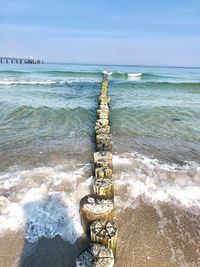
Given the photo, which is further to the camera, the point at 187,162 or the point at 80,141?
the point at 80,141

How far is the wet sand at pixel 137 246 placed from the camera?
12.6ft

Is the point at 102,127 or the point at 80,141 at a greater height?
the point at 102,127

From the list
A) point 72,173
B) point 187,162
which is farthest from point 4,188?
point 187,162

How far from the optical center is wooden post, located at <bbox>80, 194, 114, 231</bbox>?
11.6 ft

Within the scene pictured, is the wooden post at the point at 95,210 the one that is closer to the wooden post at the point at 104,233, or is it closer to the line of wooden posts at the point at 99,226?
the line of wooden posts at the point at 99,226

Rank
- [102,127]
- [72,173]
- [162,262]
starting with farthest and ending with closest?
[102,127]
[72,173]
[162,262]

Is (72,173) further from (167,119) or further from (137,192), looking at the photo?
(167,119)

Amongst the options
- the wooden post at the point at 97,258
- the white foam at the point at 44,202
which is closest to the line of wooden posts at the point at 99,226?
the wooden post at the point at 97,258

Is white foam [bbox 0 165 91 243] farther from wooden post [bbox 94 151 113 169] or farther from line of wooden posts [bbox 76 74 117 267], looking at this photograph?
line of wooden posts [bbox 76 74 117 267]

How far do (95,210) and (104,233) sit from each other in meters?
0.37

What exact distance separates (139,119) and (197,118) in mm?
2907

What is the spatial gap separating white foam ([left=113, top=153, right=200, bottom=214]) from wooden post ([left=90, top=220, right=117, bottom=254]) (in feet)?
5.71

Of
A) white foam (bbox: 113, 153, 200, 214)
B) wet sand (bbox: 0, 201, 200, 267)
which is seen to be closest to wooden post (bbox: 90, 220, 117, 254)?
wet sand (bbox: 0, 201, 200, 267)

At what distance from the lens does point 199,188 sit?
5.79 meters
